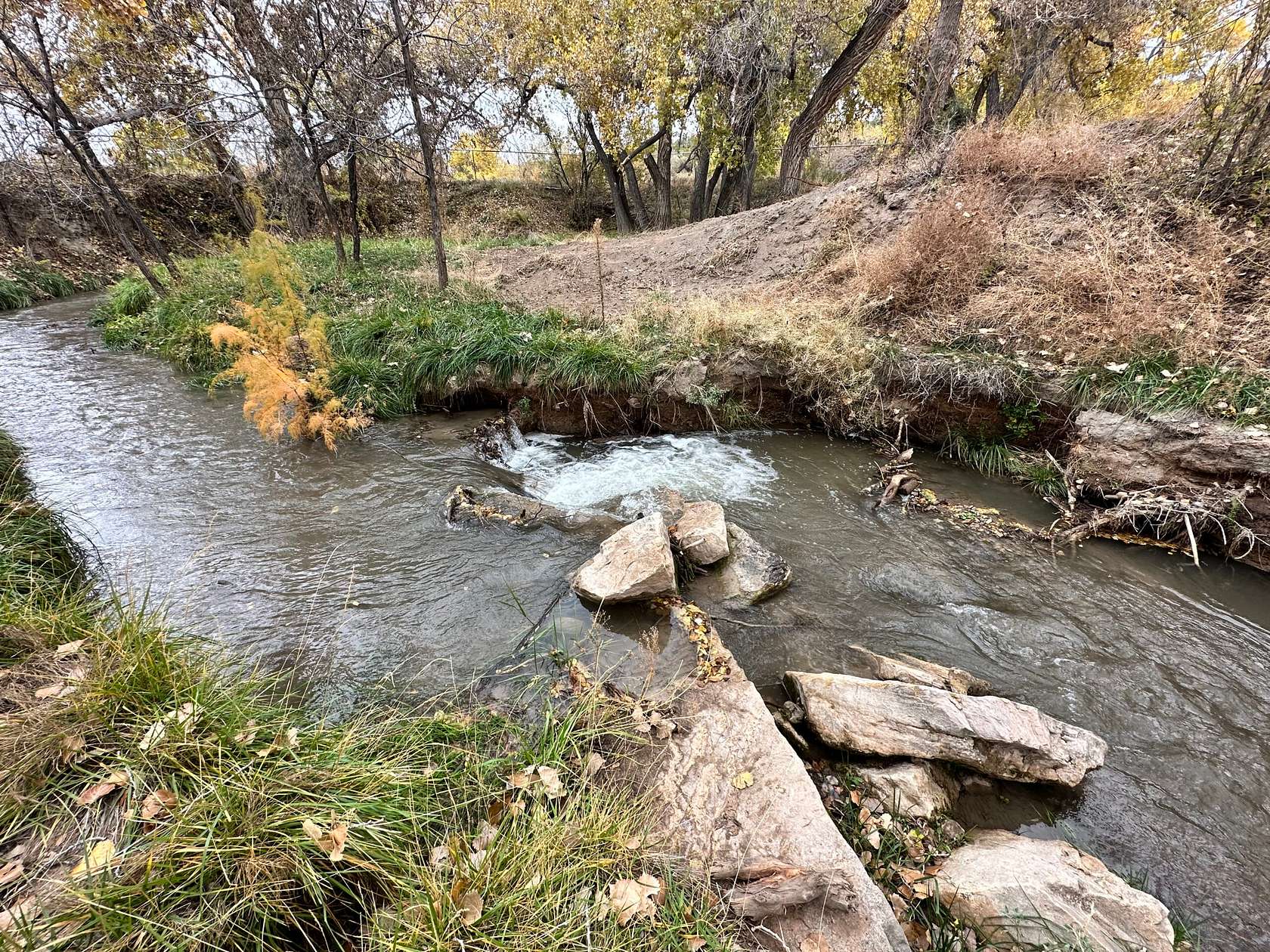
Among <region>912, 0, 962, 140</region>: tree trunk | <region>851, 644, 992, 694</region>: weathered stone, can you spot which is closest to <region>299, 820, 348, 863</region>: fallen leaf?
<region>851, 644, 992, 694</region>: weathered stone

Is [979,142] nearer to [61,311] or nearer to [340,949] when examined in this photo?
[340,949]

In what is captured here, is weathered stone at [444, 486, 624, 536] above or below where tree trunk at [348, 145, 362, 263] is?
below

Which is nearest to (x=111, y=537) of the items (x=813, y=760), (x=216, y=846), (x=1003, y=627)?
(x=216, y=846)

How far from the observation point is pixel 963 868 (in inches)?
80.1

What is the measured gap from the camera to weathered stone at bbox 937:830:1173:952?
1781mm

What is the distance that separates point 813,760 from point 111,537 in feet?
17.7

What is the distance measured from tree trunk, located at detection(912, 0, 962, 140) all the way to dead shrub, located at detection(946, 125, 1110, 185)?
1340mm

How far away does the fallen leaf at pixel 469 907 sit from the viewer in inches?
58.8

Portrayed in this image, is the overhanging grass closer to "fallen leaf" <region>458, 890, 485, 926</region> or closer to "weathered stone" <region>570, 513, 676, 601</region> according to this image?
"weathered stone" <region>570, 513, 676, 601</region>

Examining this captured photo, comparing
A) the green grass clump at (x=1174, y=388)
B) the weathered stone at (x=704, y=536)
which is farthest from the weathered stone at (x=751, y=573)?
the green grass clump at (x=1174, y=388)

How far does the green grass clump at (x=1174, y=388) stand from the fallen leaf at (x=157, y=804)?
6.88 m

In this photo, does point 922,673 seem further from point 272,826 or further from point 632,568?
point 272,826

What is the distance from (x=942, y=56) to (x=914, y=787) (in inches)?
425

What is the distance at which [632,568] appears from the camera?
3447 mm
